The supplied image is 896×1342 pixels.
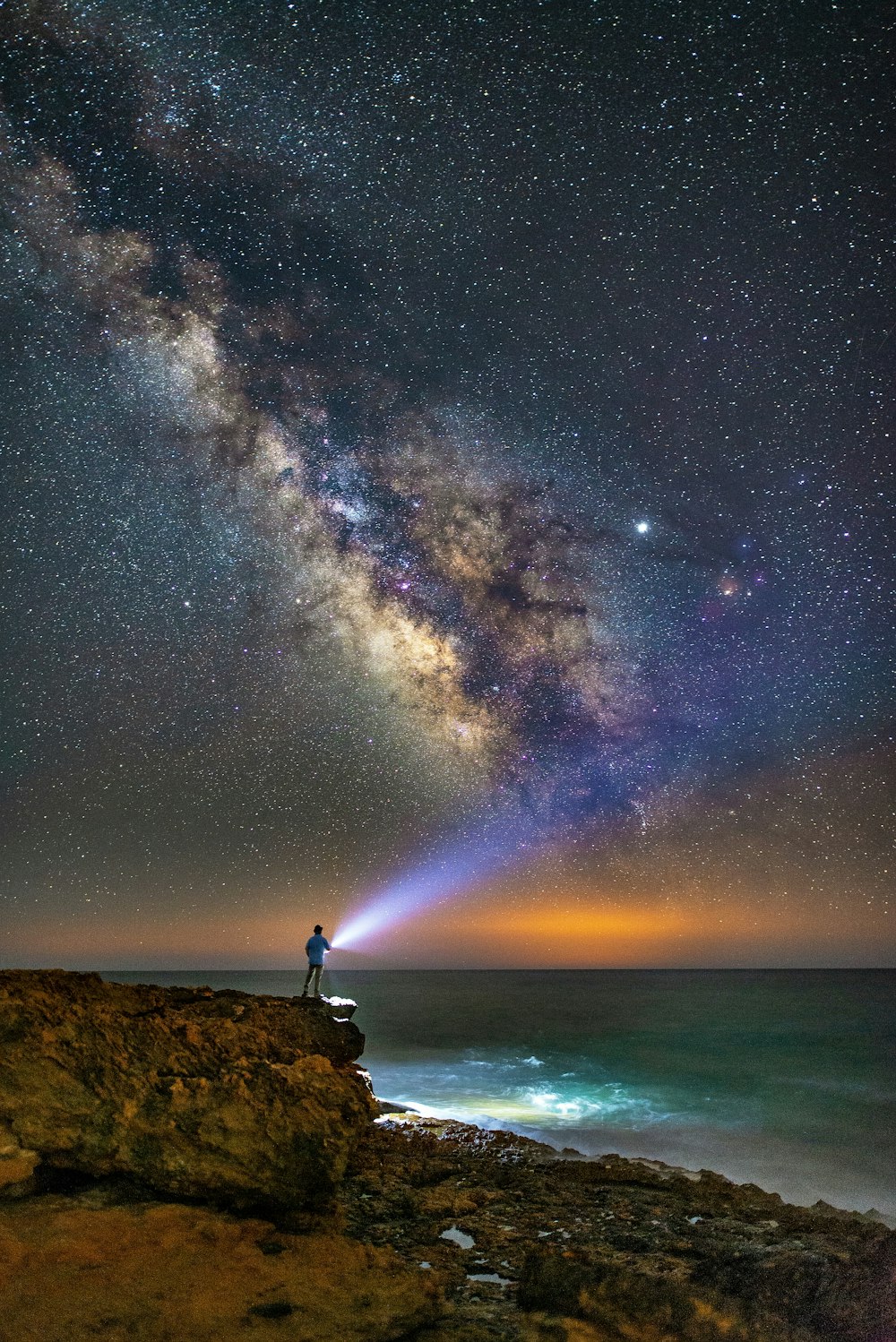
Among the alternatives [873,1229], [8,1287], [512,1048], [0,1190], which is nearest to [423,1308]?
[8,1287]

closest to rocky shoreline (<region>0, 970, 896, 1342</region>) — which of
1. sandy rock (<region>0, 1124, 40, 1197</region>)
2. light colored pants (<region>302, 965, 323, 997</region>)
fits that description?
sandy rock (<region>0, 1124, 40, 1197</region>)

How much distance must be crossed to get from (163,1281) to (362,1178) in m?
4.37

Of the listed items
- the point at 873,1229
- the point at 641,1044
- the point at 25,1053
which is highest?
the point at 25,1053

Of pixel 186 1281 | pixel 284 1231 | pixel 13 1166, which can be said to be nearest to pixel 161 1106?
pixel 13 1166

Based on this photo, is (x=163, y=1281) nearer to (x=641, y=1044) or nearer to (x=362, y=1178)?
(x=362, y=1178)

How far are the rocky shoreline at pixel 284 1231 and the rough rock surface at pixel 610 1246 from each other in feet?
0.07

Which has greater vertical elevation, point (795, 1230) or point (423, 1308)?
point (423, 1308)

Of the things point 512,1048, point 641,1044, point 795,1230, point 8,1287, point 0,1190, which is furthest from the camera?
point 641,1044

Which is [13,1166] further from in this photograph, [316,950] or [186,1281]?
[316,950]

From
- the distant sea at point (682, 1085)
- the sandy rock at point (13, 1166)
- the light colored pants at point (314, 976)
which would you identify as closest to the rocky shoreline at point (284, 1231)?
the sandy rock at point (13, 1166)

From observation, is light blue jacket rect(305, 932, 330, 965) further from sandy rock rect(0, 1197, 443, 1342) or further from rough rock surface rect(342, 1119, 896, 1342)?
sandy rock rect(0, 1197, 443, 1342)

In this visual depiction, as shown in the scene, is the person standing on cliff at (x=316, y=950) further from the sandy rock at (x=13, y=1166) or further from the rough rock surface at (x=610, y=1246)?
the sandy rock at (x=13, y=1166)

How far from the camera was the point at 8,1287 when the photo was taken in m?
4.74

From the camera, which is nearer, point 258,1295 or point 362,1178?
point 258,1295
